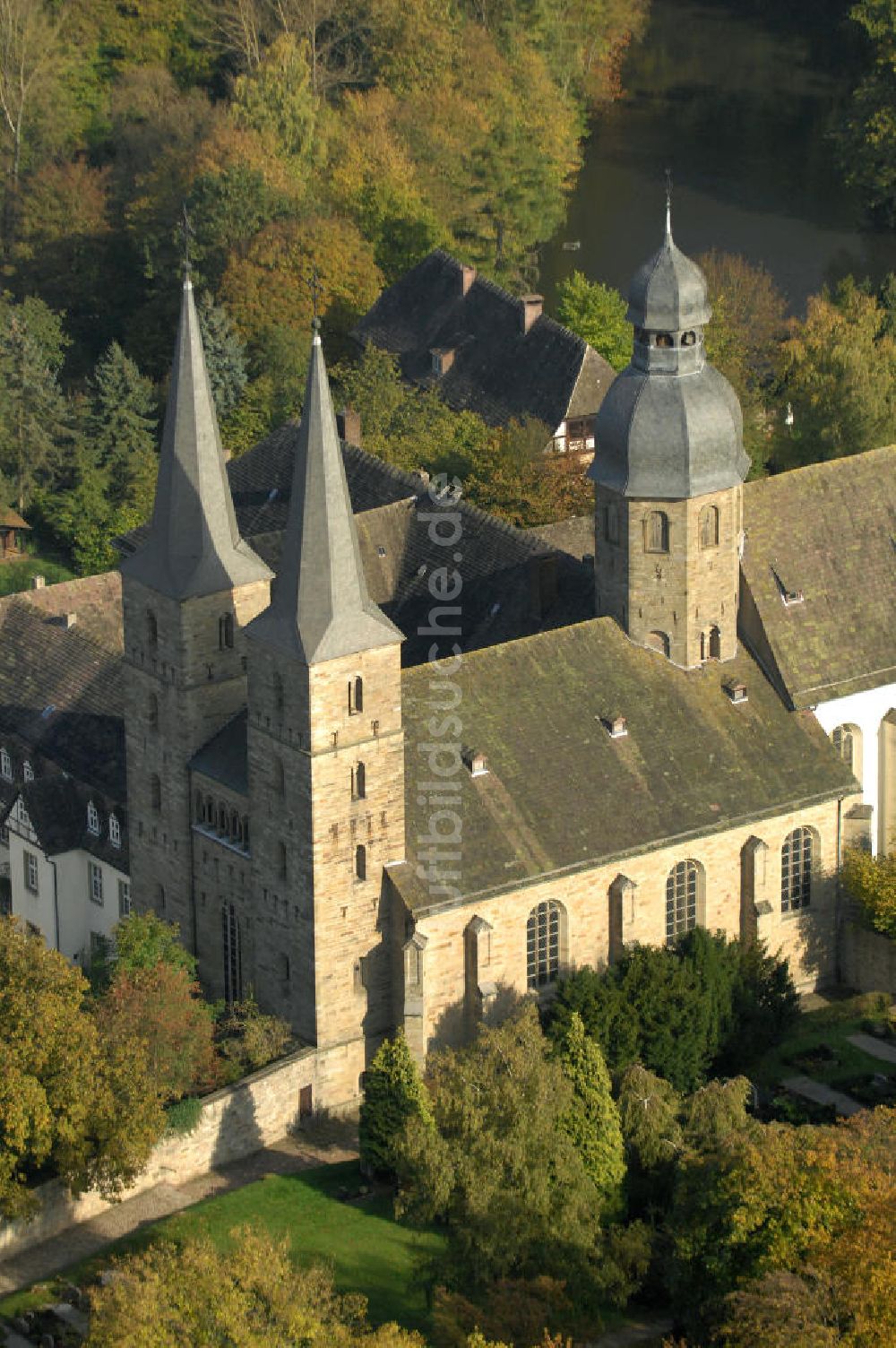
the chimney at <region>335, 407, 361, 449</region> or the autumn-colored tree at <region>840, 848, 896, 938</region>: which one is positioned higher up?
the chimney at <region>335, 407, 361, 449</region>

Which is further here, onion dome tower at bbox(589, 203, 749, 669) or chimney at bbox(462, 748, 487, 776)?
onion dome tower at bbox(589, 203, 749, 669)

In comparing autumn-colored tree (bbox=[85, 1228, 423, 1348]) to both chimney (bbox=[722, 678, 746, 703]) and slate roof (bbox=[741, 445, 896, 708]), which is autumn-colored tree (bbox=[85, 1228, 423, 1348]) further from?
slate roof (bbox=[741, 445, 896, 708])

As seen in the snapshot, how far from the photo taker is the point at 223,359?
133 metres

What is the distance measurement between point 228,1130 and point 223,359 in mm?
54239

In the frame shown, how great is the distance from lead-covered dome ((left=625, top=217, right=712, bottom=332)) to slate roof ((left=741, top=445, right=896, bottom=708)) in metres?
8.01

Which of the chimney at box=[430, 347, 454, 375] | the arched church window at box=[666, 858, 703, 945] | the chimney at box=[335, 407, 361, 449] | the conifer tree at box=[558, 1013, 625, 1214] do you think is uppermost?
the chimney at box=[430, 347, 454, 375]

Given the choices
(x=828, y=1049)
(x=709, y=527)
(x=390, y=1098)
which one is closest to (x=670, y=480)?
(x=709, y=527)

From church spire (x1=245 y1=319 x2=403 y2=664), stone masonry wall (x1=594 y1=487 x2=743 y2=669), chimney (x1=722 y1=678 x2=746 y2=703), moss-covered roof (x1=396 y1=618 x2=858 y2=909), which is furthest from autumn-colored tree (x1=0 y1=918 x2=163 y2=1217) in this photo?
chimney (x1=722 y1=678 x2=746 y2=703)

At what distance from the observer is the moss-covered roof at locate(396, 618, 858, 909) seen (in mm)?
86812

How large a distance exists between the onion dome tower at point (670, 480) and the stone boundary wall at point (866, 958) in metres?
9.24

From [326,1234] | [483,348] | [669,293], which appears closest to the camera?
[326,1234]

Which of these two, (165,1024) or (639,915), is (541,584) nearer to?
(639,915)

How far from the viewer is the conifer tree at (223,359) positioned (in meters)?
132

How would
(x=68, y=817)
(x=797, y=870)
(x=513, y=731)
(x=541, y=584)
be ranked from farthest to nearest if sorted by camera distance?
(x=68, y=817) → (x=541, y=584) → (x=797, y=870) → (x=513, y=731)
